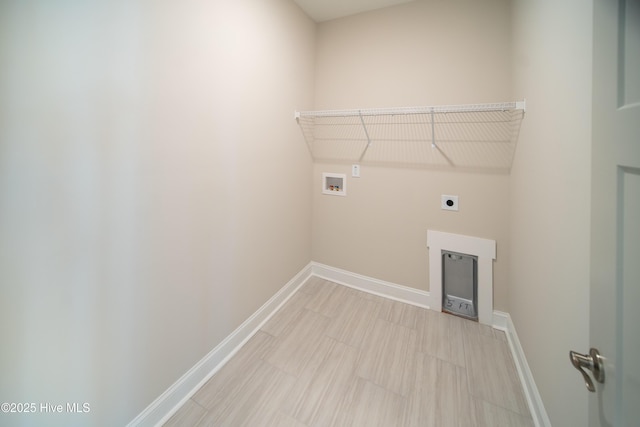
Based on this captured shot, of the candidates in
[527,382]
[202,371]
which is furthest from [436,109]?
[202,371]

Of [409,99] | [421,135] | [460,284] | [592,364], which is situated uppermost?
[409,99]

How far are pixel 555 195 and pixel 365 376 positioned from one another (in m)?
1.47

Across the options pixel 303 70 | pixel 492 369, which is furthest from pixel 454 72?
pixel 492 369

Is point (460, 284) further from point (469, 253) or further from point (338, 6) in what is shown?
point (338, 6)

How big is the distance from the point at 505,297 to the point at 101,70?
288cm

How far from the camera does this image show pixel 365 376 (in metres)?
1.59

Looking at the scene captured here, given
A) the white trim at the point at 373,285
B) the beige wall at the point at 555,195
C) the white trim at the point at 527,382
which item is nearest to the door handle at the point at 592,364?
the beige wall at the point at 555,195

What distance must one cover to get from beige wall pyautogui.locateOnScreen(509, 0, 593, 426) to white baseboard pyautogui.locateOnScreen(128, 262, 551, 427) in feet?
0.44

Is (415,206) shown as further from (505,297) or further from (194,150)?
(194,150)

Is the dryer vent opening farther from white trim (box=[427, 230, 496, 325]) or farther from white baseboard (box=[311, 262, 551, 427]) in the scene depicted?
white baseboard (box=[311, 262, 551, 427])

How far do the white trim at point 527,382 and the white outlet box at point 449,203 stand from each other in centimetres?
95

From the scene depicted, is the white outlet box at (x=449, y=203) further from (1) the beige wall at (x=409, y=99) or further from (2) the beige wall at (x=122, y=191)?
(2) the beige wall at (x=122, y=191)

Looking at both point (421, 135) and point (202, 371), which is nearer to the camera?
point (202, 371)

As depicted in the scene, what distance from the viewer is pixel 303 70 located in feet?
7.84
